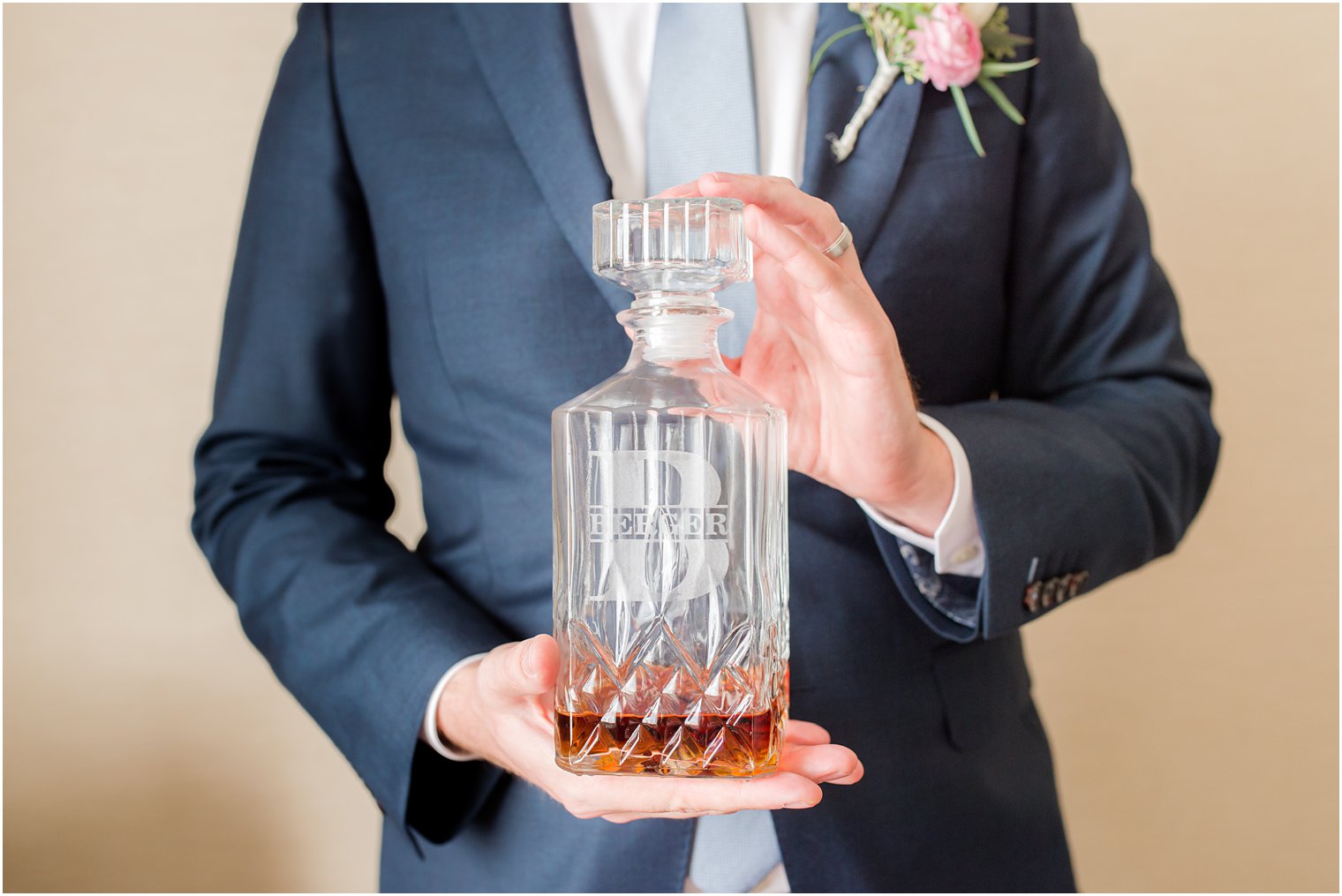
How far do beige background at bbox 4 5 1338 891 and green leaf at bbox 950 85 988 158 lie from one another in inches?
42.1

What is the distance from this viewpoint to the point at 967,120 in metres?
1.04

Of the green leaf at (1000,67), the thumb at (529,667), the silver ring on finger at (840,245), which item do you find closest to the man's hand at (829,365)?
the silver ring on finger at (840,245)

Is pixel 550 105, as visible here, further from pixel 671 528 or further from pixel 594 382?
pixel 671 528

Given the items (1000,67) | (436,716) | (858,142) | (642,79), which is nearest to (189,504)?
(436,716)

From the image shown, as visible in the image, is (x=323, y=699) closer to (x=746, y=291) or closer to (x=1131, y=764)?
(x=746, y=291)

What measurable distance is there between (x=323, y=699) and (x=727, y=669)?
51 centimetres

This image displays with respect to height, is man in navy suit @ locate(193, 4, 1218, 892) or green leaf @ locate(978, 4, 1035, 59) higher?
green leaf @ locate(978, 4, 1035, 59)

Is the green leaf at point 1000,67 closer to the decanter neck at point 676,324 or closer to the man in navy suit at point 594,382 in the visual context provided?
the man in navy suit at point 594,382

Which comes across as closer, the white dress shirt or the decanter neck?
the decanter neck

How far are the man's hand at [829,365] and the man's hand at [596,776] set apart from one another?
20 centimetres

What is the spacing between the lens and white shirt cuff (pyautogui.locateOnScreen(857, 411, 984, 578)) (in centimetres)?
93

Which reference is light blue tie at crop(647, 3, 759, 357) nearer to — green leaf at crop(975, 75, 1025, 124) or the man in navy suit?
the man in navy suit

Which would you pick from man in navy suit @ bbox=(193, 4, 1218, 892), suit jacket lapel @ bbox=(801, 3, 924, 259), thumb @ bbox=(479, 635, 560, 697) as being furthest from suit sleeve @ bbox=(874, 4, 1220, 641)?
thumb @ bbox=(479, 635, 560, 697)

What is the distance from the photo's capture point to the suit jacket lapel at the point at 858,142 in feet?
3.30
